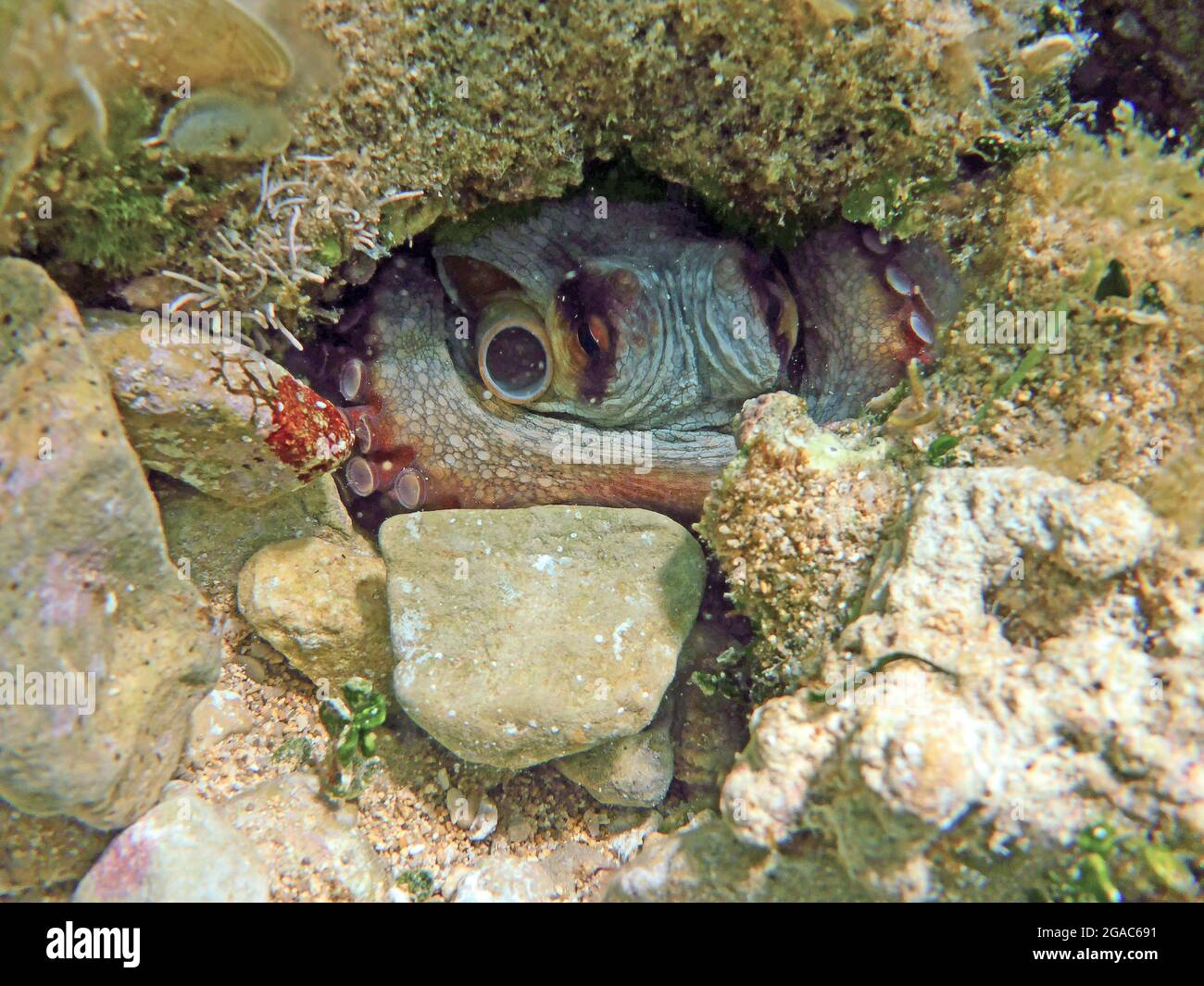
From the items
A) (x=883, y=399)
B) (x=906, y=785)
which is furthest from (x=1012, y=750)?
(x=883, y=399)

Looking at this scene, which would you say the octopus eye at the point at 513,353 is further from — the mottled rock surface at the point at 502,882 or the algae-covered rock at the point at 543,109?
the mottled rock surface at the point at 502,882

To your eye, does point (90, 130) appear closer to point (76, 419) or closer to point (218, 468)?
point (76, 419)

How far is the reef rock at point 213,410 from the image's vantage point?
2.34m

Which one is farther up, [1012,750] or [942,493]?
[942,493]

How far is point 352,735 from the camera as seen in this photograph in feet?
9.61

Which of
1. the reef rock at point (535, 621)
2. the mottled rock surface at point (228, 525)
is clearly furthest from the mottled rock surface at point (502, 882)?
the mottled rock surface at point (228, 525)

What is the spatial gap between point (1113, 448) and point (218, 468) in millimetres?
3442

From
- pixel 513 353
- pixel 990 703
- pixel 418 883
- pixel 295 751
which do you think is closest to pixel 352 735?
pixel 295 751

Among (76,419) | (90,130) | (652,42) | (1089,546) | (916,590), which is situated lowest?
(916,590)

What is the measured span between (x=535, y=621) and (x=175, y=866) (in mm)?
1639

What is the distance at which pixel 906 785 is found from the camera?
181 centimetres

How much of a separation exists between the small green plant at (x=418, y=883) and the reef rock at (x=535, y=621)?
0.62 meters

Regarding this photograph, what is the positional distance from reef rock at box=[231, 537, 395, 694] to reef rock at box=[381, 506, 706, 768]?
28cm

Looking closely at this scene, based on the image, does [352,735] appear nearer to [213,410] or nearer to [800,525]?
[213,410]
